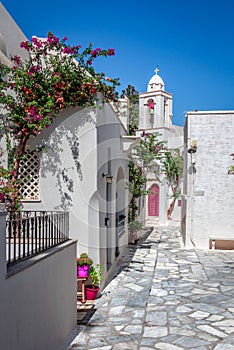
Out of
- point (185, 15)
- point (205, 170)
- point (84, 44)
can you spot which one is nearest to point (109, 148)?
point (84, 44)

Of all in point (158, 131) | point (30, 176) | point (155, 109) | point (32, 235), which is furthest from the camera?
point (155, 109)

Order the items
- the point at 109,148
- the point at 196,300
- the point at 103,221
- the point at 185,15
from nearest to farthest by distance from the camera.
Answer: the point at 196,300, the point at 103,221, the point at 109,148, the point at 185,15

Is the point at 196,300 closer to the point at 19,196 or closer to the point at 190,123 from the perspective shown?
the point at 19,196

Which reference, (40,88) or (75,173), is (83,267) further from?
(40,88)

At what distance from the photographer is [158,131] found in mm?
24656

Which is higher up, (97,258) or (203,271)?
(97,258)

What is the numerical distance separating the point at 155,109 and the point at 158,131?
2389 mm

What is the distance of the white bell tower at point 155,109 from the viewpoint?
25897mm

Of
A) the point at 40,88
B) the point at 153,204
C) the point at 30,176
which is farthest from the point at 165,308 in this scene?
the point at 153,204

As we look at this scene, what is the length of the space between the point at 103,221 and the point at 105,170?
56.6 inches

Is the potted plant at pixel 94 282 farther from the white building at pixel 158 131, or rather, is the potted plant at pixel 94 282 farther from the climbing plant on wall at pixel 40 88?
the white building at pixel 158 131

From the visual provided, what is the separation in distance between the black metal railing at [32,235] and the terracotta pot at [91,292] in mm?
1746

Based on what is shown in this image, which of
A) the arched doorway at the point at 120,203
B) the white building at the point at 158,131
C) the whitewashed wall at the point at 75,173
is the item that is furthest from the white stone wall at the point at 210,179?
the white building at the point at 158,131

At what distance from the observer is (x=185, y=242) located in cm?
1495
